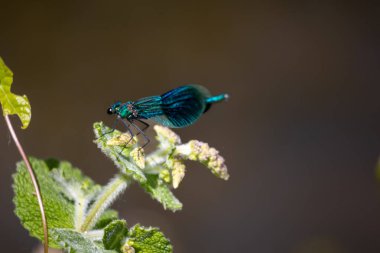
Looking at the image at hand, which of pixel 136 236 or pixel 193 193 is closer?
pixel 136 236

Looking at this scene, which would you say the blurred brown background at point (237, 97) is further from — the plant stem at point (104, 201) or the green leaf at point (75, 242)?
the green leaf at point (75, 242)

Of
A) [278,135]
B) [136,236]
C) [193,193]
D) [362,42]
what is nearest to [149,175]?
[136,236]

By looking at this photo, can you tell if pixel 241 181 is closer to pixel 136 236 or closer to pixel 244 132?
pixel 244 132

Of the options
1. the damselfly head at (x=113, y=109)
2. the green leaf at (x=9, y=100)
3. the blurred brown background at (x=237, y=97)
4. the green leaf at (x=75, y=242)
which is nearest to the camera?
the green leaf at (x=75, y=242)

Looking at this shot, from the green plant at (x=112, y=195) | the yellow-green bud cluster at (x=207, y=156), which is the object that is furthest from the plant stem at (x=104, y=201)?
the yellow-green bud cluster at (x=207, y=156)

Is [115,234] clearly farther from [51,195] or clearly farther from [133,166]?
[51,195]

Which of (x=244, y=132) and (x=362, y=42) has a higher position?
(x=362, y=42)

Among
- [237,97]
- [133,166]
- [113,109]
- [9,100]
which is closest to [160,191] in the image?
[133,166]
